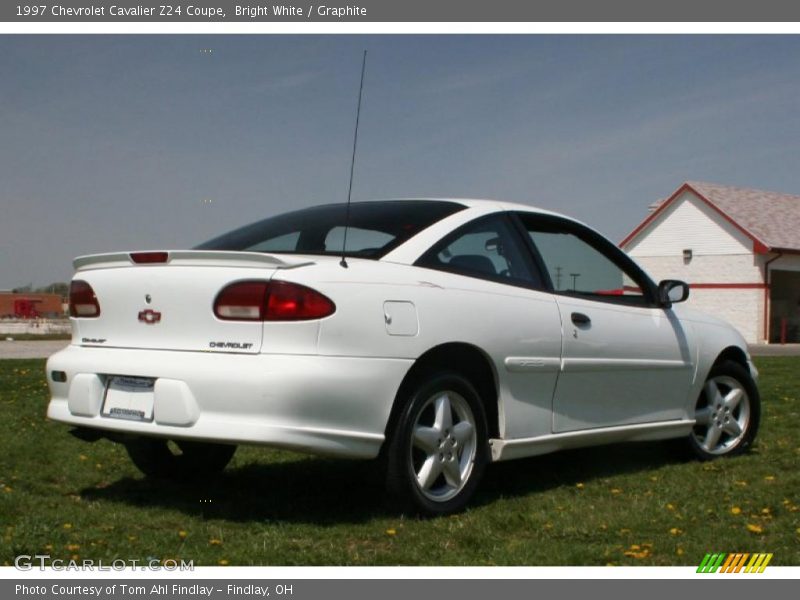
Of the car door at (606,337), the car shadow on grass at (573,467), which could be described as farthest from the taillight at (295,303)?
the car door at (606,337)

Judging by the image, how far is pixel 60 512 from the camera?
523 cm

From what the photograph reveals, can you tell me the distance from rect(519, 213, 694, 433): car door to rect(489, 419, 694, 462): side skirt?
0.14 ft

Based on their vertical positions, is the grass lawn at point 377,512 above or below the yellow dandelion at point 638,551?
below

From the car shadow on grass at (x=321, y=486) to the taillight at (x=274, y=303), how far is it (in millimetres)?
815

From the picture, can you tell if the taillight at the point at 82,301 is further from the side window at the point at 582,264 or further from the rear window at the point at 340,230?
the side window at the point at 582,264

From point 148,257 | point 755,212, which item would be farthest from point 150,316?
point 755,212

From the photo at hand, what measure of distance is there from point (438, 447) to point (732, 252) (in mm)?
36101

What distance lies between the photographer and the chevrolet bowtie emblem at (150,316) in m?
5.00

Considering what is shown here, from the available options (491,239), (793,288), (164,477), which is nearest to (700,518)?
(491,239)

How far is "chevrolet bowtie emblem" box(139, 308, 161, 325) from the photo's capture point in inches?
197

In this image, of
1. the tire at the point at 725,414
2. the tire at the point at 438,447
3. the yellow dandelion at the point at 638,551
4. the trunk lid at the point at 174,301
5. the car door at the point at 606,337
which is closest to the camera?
the yellow dandelion at the point at 638,551

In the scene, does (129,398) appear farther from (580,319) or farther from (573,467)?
(573,467)

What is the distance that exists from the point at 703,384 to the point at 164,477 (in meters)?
3.40

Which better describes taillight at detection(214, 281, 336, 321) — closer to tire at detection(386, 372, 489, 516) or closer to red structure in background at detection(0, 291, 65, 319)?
tire at detection(386, 372, 489, 516)
